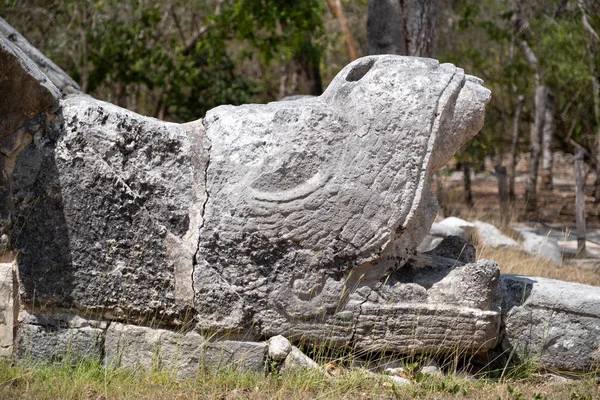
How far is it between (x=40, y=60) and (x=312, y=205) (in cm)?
308

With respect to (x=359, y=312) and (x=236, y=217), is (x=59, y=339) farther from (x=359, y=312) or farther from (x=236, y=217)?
(x=359, y=312)

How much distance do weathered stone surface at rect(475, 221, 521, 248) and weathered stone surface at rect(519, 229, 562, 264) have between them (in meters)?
0.16

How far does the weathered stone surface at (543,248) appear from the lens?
8.29 m

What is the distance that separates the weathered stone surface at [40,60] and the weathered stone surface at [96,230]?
Result: 1.13 m

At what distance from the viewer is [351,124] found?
4242mm

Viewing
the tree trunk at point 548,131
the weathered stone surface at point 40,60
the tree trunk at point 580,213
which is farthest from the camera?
the tree trunk at point 548,131

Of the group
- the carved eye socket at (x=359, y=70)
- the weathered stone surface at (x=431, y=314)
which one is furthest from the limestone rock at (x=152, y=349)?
the carved eye socket at (x=359, y=70)

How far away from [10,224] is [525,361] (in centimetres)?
308

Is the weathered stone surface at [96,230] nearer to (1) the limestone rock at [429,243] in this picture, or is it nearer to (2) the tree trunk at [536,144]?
(1) the limestone rock at [429,243]

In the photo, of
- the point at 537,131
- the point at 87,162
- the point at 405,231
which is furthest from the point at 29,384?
the point at 537,131

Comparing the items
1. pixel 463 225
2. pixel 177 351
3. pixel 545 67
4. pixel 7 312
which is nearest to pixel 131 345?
pixel 177 351

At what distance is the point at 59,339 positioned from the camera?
420cm

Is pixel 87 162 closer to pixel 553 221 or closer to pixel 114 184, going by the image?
pixel 114 184

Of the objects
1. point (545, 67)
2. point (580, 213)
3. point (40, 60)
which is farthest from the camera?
point (545, 67)
